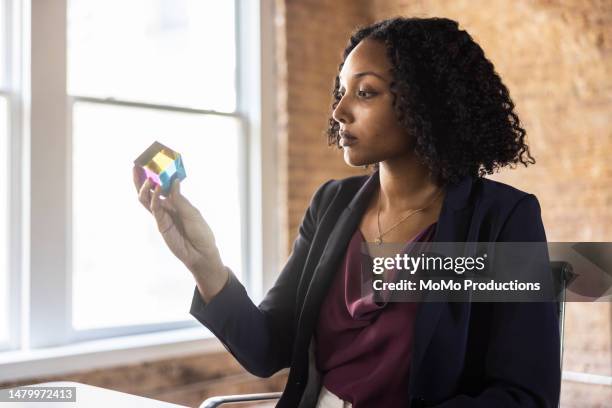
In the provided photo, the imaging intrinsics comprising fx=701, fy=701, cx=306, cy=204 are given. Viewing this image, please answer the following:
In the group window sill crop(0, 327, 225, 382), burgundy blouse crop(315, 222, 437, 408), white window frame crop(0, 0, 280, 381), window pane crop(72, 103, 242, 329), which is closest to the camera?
burgundy blouse crop(315, 222, 437, 408)

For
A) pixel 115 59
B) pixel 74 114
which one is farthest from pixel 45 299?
pixel 115 59

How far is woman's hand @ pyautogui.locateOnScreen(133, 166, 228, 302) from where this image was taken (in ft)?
5.17

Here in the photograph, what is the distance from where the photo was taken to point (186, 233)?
5.33 ft

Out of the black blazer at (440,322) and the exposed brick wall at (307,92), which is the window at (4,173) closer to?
the exposed brick wall at (307,92)

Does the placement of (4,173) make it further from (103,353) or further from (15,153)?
(103,353)

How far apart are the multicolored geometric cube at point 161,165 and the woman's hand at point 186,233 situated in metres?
0.01

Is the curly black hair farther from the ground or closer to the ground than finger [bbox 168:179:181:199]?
farther from the ground

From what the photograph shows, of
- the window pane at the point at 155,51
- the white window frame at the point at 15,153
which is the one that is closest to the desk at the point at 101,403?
the white window frame at the point at 15,153

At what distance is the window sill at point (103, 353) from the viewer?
2.88m

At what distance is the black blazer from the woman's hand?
5 cm

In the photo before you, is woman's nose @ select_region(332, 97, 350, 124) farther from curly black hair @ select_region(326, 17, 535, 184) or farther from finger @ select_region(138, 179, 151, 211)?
finger @ select_region(138, 179, 151, 211)

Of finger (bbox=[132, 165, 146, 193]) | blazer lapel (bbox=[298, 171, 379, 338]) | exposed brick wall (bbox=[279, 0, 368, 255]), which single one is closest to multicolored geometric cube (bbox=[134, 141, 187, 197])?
finger (bbox=[132, 165, 146, 193])

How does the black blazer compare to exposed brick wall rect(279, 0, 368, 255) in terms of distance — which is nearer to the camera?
the black blazer

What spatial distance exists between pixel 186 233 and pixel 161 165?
17cm
